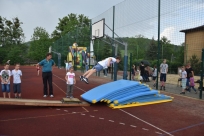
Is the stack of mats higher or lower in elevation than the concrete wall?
lower

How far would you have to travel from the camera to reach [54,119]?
5.94 metres

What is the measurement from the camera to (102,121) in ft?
19.2

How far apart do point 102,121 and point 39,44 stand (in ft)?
194

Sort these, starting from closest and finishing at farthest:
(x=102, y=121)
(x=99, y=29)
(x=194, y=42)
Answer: (x=102, y=121) → (x=194, y=42) → (x=99, y=29)

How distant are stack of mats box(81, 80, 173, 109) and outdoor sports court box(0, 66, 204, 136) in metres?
0.31

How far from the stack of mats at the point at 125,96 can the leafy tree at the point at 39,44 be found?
2147 inches

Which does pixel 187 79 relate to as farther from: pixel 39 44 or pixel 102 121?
pixel 39 44

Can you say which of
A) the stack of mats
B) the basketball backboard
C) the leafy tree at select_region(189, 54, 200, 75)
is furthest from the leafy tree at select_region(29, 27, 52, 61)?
the stack of mats

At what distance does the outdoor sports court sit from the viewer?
496 centimetres

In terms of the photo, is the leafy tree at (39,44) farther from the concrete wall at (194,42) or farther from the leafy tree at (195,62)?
the concrete wall at (194,42)

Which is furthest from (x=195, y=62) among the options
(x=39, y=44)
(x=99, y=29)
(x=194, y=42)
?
(x=39, y=44)

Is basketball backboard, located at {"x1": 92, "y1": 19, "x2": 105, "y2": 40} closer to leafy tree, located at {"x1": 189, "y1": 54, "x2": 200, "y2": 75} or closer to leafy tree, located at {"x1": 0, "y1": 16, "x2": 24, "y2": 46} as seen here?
leafy tree, located at {"x1": 189, "y1": 54, "x2": 200, "y2": 75}

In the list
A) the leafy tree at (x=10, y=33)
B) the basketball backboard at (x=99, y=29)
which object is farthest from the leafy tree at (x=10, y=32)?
the basketball backboard at (x=99, y=29)

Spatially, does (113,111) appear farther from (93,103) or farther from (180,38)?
(180,38)
